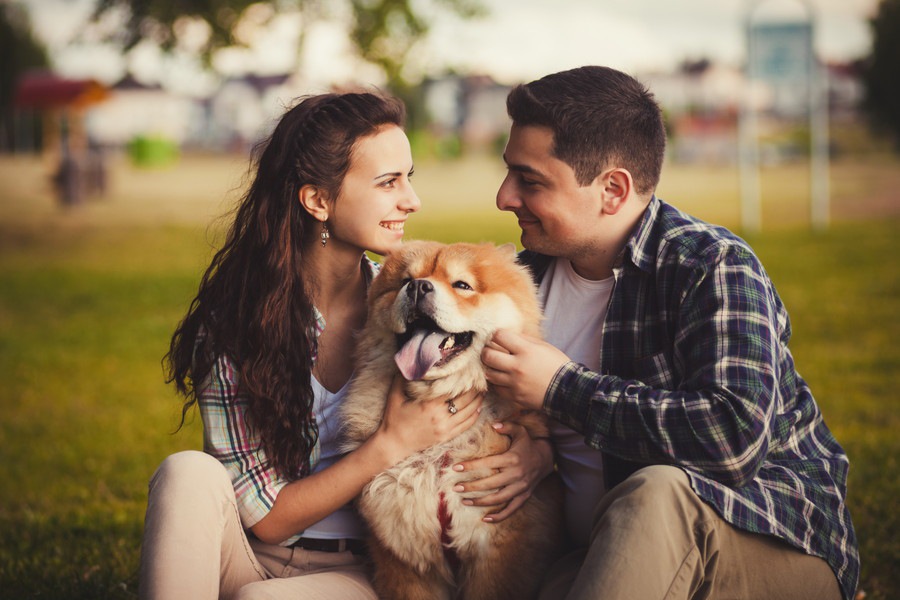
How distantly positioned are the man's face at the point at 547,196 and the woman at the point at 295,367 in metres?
0.41

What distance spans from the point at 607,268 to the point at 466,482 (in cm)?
80

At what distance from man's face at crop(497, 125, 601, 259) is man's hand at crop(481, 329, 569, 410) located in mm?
382

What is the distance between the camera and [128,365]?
721cm

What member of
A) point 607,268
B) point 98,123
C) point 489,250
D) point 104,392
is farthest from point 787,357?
point 98,123

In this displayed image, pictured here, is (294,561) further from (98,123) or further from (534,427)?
(98,123)

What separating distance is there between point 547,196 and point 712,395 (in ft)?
2.65

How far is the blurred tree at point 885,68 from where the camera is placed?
89.1ft

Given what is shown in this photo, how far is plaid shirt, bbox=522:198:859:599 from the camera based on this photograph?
6.50 feet

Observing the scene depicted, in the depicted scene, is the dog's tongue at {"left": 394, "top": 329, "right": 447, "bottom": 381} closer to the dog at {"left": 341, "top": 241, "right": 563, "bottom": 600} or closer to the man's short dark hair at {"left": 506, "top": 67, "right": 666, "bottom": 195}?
the dog at {"left": 341, "top": 241, "right": 563, "bottom": 600}

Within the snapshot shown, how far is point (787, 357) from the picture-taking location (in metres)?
2.25

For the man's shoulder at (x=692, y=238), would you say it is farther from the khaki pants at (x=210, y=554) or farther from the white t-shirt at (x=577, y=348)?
the khaki pants at (x=210, y=554)

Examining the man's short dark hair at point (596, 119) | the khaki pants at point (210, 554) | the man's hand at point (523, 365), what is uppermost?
the man's short dark hair at point (596, 119)

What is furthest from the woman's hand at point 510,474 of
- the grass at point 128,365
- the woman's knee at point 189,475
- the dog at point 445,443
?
the grass at point 128,365

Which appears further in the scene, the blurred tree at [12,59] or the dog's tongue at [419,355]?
the blurred tree at [12,59]
